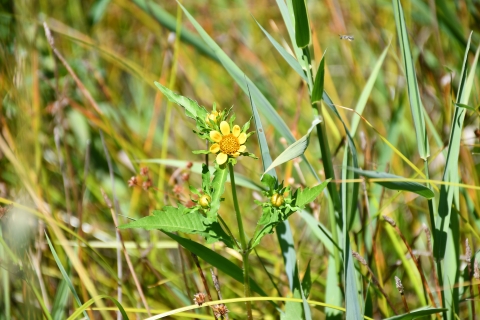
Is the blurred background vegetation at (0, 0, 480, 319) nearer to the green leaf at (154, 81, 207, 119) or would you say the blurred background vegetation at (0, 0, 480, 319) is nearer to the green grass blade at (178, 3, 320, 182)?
the green grass blade at (178, 3, 320, 182)

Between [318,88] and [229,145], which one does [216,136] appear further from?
[318,88]

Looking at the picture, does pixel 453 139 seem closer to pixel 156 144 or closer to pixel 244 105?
pixel 244 105

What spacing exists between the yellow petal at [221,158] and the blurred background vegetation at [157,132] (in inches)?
11.3

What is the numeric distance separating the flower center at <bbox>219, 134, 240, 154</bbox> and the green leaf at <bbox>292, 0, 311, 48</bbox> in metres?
0.21

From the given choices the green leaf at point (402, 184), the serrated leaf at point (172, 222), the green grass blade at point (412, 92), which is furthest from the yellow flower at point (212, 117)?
the green grass blade at point (412, 92)

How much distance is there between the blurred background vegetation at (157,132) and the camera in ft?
3.09

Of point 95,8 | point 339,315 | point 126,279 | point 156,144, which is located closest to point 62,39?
point 95,8

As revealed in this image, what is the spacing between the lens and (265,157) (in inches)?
30.7

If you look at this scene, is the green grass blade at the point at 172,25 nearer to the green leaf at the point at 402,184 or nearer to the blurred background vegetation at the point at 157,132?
the blurred background vegetation at the point at 157,132

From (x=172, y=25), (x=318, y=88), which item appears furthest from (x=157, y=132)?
(x=318, y=88)

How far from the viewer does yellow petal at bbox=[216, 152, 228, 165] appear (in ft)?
2.04

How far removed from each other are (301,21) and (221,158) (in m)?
0.24

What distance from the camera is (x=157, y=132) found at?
1713mm

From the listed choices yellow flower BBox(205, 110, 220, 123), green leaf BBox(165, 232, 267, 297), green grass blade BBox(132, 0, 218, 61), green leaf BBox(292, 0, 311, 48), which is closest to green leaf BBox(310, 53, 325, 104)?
green leaf BBox(292, 0, 311, 48)
